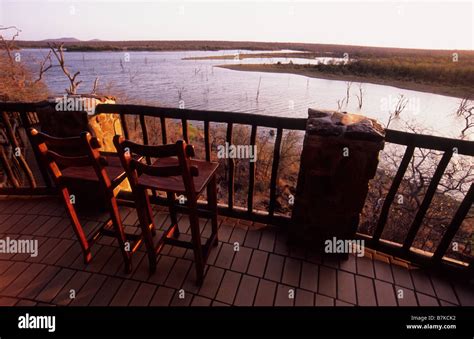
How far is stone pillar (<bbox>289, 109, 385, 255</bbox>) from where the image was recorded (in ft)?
6.58

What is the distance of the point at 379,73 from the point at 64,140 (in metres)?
27.7

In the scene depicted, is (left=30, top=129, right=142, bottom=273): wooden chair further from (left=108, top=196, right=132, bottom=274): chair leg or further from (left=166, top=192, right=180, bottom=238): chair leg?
(left=166, top=192, right=180, bottom=238): chair leg

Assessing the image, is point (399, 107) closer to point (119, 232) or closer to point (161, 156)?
point (161, 156)

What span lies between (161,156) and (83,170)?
35.7 inches

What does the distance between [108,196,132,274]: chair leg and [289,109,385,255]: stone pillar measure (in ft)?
5.00

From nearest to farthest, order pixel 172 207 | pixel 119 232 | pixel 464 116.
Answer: pixel 119 232, pixel 172 207, pixel 464 116

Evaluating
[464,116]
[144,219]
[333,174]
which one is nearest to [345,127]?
[333,174]

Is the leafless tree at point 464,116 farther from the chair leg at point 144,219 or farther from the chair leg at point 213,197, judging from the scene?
the chair leg at point 144,219

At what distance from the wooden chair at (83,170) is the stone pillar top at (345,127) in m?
1.61

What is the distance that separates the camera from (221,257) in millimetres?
2410

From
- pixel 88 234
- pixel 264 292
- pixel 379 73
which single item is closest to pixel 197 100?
pixel 88 234

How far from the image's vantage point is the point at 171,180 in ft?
6.40

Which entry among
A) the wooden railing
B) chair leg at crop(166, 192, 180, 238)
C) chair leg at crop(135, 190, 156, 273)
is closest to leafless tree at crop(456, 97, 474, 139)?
the wooden railing
